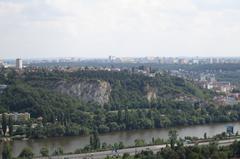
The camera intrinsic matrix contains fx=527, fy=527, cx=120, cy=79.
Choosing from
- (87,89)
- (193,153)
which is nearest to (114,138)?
(193,153)

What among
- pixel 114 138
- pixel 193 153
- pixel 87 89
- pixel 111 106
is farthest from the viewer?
pixel 87 89

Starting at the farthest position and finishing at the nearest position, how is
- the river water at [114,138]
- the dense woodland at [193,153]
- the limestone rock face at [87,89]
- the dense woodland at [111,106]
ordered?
the limestone rock face at [87,89] < the dense woodland at [111,106] < the river water at [114,138] < the dense woodland at [193,153]

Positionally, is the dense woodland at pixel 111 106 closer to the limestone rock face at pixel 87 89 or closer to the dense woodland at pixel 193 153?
the limestone rock face at pixel 87 89

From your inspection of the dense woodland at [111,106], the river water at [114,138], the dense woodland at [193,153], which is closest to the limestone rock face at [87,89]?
the dense woodland at [111,106]

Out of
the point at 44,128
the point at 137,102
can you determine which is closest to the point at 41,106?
the point at 44,128

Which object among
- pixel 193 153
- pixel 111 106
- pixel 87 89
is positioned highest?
pixel 87 89

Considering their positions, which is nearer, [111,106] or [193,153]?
[193,153]

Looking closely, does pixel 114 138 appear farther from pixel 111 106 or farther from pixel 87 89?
pixel 87 89
